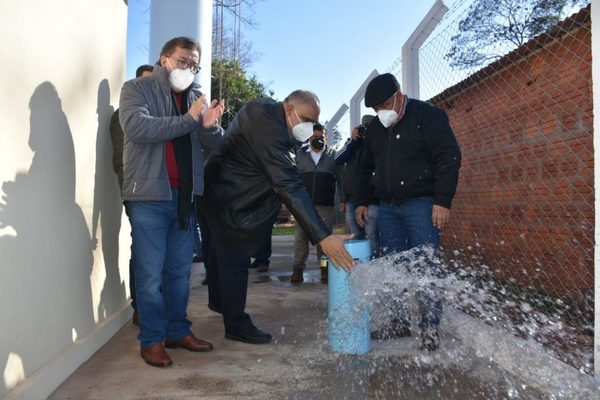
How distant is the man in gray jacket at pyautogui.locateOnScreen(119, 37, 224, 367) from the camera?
9.46 feet

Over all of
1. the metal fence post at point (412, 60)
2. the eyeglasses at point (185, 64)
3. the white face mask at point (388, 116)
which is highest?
the metal fence post at point (412, 60)

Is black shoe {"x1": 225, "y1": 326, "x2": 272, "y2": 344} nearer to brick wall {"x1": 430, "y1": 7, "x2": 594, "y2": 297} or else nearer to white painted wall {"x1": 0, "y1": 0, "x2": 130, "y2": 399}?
white painted wall {"x1": 0, "y1": 0, "x2": 130, "y2": 399}

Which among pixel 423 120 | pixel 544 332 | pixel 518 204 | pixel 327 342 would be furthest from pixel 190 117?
pixel 518 204

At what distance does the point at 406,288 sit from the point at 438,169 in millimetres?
887

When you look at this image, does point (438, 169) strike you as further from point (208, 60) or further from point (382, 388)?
point (208, 60)

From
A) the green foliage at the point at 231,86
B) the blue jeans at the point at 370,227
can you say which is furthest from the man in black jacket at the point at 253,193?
the green foliage at the point at 231,86

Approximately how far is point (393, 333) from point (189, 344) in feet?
4.57

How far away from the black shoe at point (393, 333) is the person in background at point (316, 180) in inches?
95.3

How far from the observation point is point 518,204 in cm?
492

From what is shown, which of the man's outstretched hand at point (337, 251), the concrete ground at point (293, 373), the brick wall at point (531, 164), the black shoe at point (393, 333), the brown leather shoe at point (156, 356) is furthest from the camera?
the brick wall at point (531, 164)

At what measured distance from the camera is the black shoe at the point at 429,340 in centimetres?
313

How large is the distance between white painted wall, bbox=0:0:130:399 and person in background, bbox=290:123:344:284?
254 cm

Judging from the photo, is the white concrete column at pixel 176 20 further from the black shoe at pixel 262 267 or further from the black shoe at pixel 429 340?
the black shoe at pixel 429 340

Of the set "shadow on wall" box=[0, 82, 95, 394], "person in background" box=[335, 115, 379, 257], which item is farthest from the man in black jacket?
"person in background" box=[335, 115, 379, 257]
